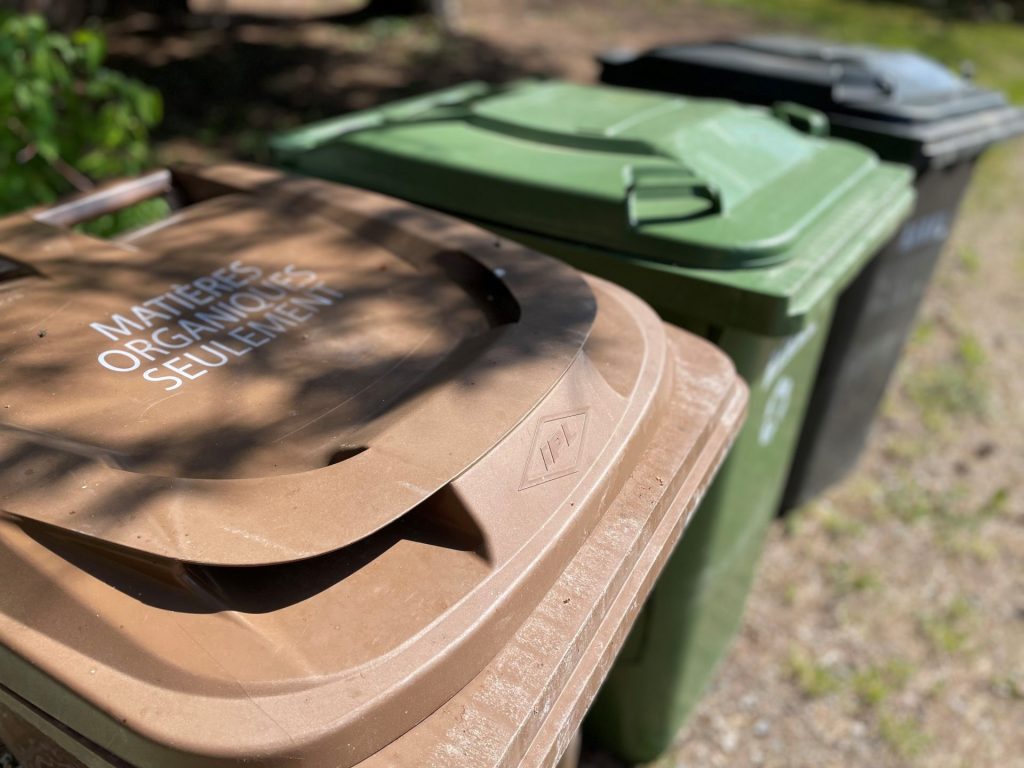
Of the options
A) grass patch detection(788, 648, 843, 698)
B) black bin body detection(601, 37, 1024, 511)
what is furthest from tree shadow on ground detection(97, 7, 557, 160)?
grass patch detection(788, 648, 843, 698)

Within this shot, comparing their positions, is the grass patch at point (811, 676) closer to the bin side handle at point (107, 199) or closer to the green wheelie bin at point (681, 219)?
the green wheelie bin at point (681, 219)

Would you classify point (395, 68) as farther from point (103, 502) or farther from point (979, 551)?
point (103, 502)

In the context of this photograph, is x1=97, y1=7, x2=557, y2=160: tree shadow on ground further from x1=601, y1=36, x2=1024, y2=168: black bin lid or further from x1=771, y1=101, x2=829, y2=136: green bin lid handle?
x1=771, y1=101, x2=829, y2=136: green bin lid handle

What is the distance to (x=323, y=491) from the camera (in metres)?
1.04

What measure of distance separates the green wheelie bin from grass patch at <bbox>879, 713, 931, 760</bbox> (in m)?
0.58


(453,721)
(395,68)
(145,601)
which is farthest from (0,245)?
(395,68)

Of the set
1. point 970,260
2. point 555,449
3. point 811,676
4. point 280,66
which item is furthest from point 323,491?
point 280,66

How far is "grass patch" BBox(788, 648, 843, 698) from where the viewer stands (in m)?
2.80

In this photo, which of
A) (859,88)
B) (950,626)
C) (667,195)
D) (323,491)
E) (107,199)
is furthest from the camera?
(950,626)

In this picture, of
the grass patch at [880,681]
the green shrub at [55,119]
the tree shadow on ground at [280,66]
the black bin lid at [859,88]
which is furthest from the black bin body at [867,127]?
the tree shadow on ground at [280,66]

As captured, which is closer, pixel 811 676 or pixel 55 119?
pixel 55 119

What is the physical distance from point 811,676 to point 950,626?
65cm

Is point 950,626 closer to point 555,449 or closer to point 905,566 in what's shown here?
point 905,566

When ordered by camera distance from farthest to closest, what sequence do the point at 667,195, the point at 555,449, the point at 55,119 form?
the point at 55,119, the point at 667,195, the point at 555,449
